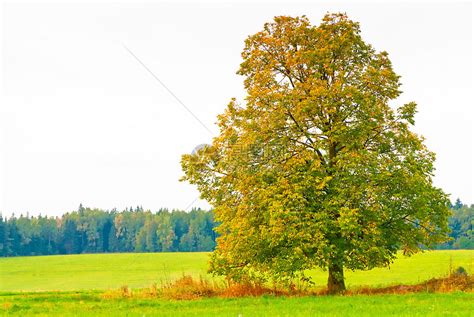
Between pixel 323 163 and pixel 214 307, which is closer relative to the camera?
pixel 214 307

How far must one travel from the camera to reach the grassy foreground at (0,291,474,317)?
2091cm

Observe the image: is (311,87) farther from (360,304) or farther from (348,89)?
(360,304)

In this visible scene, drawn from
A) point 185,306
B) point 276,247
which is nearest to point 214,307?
point 185,306

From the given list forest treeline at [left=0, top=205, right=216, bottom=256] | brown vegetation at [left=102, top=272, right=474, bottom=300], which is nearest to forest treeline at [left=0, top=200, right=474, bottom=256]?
forest treeline at [left=0, top=205, right=216, bottom=256]

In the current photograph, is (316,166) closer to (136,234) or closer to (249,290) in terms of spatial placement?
(249,290)

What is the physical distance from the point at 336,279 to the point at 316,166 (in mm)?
6558

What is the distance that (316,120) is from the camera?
2983 centimetres

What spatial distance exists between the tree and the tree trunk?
2.7 inches

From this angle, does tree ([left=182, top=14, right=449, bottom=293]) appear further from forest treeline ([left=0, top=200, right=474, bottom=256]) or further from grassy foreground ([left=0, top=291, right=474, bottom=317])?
forest treeline ([left=0, top=200, right=474, bottom=256])

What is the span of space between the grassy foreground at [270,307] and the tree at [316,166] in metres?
→ 2.69

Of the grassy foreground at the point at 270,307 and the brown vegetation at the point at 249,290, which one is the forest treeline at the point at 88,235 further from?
the grassy foreground at the point at 270,307

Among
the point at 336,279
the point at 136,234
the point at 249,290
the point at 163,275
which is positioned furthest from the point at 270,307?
the point at 136,234

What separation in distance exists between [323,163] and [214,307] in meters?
10.4

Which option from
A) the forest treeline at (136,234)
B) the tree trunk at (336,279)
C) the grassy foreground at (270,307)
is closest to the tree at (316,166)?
the tree trunk at (336,279)
